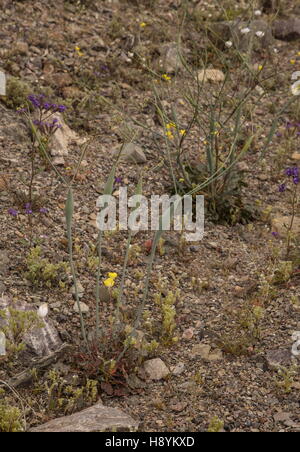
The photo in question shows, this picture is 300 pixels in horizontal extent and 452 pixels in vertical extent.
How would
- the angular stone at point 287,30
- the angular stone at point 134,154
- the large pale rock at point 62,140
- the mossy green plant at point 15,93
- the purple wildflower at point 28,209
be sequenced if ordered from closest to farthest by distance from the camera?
the purple wildflower at point 28,209 < the large pale rock at point 62,140 < the angular stone at point 134,154 < the mossy green plant at point 15,93 < the angular stone at point 287,30

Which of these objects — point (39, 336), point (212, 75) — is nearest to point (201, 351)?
point (39, 336)

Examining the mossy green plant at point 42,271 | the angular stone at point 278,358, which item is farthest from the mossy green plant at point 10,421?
the angular stone at point 278,358

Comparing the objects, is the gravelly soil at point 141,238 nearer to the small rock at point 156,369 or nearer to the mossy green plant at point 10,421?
the small rock at point 156,369

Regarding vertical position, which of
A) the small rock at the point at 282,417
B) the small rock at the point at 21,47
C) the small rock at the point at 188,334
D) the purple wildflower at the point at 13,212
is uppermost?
the small rock at the point at 21,47

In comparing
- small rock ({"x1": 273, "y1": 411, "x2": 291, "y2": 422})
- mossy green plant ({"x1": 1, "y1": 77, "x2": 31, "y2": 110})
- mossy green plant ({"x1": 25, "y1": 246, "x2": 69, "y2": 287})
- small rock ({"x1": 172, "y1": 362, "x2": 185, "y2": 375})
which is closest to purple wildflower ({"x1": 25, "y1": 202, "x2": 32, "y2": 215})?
mossy green plant ({"x1": 25, "y1": 246, "x2": 69, "y2": 287})

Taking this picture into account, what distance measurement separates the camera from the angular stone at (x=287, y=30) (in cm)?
793

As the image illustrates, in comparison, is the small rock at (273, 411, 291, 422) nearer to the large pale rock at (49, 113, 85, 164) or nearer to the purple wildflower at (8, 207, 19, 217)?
the purple wildflower at (8, 207, 19, 217)

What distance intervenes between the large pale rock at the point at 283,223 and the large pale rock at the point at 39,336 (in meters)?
2.24

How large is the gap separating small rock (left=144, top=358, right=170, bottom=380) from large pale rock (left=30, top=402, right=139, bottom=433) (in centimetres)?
48

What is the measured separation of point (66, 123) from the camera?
19.5 ft

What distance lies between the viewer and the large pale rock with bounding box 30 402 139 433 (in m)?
3.14

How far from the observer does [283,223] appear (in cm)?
525

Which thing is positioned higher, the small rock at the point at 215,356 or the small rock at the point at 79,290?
the small rock at the point at 79,290
